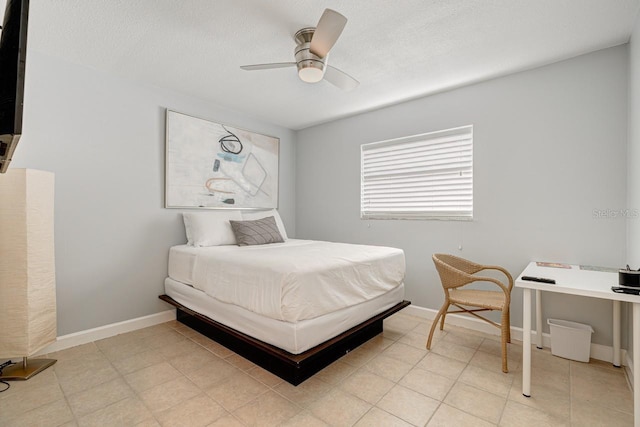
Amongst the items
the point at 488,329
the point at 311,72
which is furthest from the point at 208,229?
the point at 488,329

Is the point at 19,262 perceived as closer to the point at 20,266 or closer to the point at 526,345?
the point at 20,266

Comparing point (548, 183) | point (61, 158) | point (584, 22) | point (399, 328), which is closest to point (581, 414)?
point (399, 328)

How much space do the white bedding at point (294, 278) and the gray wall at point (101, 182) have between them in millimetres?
521

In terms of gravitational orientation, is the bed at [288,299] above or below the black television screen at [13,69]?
below

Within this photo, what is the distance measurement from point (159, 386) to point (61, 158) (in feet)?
6.93

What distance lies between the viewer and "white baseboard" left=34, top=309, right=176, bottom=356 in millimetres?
2527

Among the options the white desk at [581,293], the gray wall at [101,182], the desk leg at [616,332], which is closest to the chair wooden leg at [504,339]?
the white desk at [581,293]

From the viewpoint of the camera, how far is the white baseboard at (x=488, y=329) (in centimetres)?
233

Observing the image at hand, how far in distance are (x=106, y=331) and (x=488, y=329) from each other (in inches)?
147

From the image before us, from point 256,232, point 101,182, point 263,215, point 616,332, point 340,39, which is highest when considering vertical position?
point 340,39

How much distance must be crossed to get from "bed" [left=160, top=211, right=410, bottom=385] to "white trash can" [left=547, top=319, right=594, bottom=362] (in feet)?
4.03

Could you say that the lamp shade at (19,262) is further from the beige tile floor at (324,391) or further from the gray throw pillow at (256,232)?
the gray throw pillow at (256,232)

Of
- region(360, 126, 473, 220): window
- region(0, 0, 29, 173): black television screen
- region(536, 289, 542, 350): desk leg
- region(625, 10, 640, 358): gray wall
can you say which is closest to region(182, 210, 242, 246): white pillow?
region(360, 126, 473, 220): window

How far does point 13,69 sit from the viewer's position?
45.0 inches
